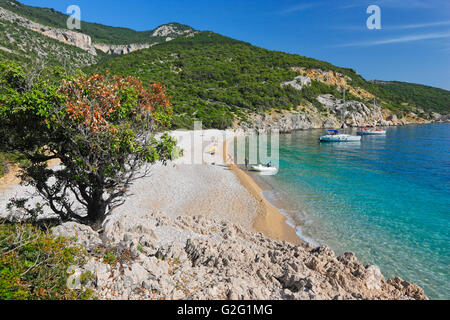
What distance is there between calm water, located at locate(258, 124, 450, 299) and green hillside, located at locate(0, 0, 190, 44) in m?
135

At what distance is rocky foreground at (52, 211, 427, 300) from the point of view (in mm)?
5547

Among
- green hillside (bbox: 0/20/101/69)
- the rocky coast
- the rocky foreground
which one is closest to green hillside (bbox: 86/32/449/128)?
green hillside (bbox: 0/20/101/69)

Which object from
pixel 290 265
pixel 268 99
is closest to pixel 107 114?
pixel 290 265

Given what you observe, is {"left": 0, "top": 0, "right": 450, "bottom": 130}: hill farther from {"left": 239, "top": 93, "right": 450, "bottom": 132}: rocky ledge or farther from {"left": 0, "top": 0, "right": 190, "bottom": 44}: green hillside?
{"left": 0, "top": 0, "right": 190, "bottom": 44}: green hillside

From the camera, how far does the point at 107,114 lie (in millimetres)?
6949

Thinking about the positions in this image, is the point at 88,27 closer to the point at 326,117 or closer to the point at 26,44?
the point at 26,44

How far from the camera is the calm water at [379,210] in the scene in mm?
11258

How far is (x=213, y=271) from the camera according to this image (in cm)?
706

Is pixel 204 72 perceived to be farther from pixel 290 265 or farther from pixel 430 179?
pixel 290 265

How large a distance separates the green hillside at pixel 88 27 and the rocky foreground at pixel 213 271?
139 m

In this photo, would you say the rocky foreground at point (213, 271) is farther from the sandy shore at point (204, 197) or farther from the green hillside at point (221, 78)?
the green hillside at point (221, 78)

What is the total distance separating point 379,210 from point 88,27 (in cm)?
19251

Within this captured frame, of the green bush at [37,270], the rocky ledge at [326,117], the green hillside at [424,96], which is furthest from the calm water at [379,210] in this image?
the green hillside at [424,96]
